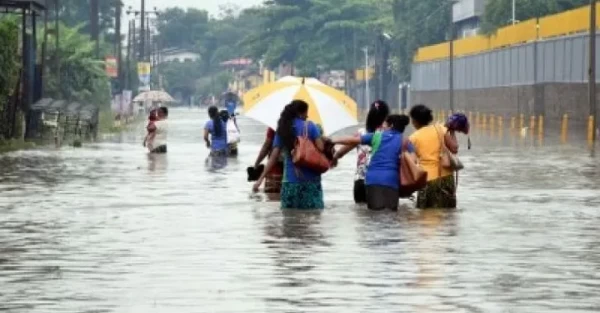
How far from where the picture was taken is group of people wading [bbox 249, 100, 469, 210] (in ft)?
74.9

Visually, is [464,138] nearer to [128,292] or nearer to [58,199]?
[58,199]

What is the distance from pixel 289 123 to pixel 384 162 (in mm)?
1295

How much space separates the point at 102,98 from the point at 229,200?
80.6 meters

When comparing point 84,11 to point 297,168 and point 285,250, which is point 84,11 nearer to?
point 297,168

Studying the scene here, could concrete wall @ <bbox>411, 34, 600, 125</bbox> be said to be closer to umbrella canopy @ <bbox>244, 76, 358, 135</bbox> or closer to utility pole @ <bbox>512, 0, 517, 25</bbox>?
utility pole @ <bbox>512, 0, 517, 25</bbox>

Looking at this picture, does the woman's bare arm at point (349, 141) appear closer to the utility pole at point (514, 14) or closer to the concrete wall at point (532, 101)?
the concrete wall at point (532, 101)

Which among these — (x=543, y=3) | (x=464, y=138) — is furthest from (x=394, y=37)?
(x=464, y=138)

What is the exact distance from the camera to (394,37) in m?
153

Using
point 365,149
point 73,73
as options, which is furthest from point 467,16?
point 365,149

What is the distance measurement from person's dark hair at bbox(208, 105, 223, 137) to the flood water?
32.1 ft

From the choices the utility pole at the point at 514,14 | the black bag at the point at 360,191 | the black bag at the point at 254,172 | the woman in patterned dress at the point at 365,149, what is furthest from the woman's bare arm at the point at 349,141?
the utility pole at the point at 514,14

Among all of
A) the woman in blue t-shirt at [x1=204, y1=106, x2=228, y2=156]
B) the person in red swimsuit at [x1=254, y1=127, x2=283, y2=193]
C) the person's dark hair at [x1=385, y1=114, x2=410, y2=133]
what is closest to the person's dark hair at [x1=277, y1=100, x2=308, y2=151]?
the person's dark hair at [x1=385, y1=114, x2=410, y2=133]

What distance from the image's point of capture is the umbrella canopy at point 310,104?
27156mm

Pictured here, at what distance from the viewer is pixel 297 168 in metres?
23.1
